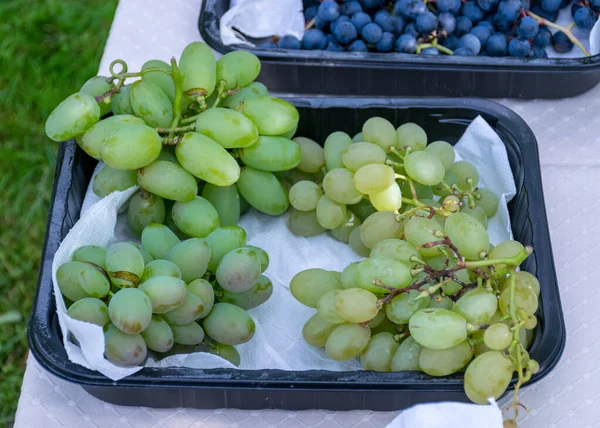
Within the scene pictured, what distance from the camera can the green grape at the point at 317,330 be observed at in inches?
35.7

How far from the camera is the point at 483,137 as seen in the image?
1114 mm

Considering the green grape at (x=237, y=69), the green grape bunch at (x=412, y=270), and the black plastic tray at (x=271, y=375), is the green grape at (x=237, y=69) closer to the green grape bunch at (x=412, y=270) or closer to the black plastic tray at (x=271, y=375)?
the green grape bunch at (x=412, y=270)

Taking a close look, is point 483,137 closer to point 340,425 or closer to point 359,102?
point 359,102

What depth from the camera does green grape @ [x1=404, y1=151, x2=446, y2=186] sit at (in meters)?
0.98

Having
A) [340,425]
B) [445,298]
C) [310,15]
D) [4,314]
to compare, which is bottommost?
[4,314]

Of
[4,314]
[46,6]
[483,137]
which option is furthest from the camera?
[46,6]

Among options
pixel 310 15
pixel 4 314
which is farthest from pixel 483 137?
pixel 4 314

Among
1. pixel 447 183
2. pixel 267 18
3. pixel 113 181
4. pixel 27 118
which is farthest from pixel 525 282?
pixel 27 118

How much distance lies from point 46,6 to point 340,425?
1751mm

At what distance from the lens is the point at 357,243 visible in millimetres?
1039

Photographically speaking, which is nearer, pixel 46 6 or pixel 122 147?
pixel 122 147

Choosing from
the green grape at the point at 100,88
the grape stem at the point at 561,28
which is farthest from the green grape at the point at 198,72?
the grape stem at the point at 561,28

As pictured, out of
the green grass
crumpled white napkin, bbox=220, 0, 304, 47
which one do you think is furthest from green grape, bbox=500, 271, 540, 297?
the green grass

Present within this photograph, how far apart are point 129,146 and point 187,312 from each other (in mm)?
221
